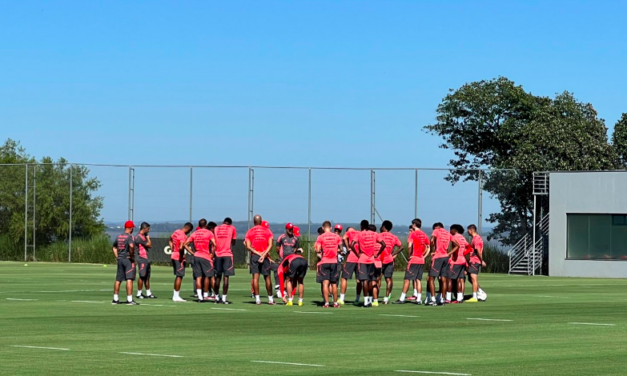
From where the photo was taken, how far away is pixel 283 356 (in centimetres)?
1577

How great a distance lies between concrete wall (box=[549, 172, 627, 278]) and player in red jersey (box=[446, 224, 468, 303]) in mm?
24961

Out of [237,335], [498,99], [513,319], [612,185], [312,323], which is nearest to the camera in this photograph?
[237,335]

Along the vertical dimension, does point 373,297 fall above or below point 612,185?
below

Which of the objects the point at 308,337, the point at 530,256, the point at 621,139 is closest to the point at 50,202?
the point at 530,256

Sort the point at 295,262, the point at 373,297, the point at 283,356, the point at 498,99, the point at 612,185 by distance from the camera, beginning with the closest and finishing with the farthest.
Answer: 1. the point at 283,356
2. the point at 295,262
3. the point at 373,297
4. the point at 612,185
5. the point at 498,99

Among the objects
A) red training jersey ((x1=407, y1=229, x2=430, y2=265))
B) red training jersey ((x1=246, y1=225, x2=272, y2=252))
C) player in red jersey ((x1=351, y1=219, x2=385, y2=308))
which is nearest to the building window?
red training jersey ((x1=407, y1=229, x2=430, y2=265))

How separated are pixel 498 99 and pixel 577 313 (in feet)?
150

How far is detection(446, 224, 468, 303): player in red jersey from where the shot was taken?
28812 millimetres

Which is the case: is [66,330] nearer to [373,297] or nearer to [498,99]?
[373,297]

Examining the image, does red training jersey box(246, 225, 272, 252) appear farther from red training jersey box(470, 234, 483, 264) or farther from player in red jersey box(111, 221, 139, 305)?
red training jersey box(470, 234, 483, 264)

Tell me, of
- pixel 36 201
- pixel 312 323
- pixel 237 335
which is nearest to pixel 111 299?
pixel 312 323

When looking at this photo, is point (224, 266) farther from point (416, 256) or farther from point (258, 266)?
point (416, 256)

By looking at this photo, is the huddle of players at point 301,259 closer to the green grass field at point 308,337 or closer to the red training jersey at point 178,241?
the red training jersey at point 178,241

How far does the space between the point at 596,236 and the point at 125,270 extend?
3130 centimetres
